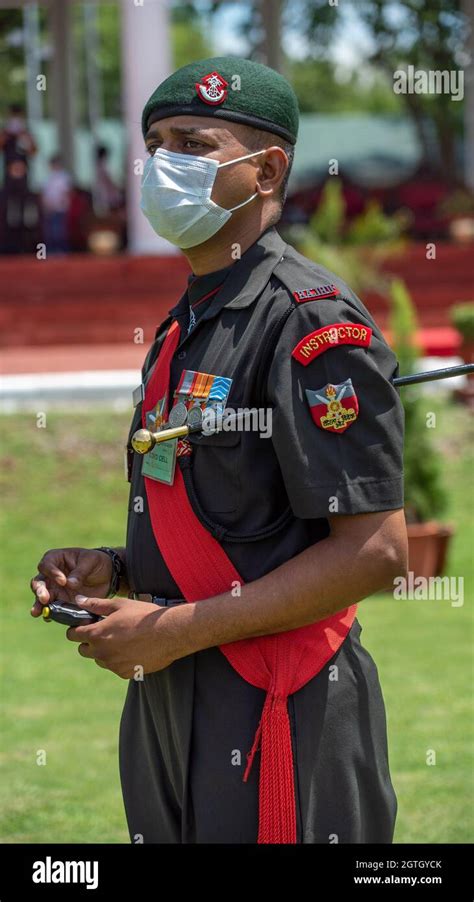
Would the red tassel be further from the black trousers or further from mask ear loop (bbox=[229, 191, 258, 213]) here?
mask ear loop (bbox=[229, 191, 258, 213])

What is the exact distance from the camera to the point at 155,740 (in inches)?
101

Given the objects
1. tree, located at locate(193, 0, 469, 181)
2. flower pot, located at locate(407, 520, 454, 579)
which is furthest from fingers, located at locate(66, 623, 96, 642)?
tree, located at locate(193, 0, 469, 181)

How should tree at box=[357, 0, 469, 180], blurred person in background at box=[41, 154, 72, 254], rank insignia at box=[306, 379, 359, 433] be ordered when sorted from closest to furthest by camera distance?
rank insignia at box=[306, 379, 359, 433] → blurred person in background at box=[41, 154, 72, 254] → tree at box=[357, 0, 469, 180]

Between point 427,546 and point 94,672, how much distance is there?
2.44 meters

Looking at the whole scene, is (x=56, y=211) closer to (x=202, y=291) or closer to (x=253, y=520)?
(x=202, y=291)

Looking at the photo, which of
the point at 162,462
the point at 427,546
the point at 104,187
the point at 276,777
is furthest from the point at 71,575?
the point at 104,187

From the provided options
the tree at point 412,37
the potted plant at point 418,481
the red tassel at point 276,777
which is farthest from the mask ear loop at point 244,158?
the tree at point 412,37

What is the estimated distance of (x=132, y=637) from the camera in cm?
235

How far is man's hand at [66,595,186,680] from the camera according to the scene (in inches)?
91.9

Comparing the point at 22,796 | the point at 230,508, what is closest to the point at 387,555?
the point at 230,508

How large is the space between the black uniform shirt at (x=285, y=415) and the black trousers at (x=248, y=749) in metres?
0.20

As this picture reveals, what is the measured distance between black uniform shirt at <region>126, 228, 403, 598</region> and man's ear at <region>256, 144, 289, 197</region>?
86mm

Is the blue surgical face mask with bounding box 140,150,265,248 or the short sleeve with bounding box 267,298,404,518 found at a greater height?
the blue surgical face mask with bounding box 140,150,265,248

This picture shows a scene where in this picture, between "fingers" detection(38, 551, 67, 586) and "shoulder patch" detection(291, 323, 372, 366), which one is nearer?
"shoulder patch" detection(291, 323, 372, 366)
